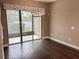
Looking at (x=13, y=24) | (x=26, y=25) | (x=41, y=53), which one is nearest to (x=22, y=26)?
(x=26, y=25)

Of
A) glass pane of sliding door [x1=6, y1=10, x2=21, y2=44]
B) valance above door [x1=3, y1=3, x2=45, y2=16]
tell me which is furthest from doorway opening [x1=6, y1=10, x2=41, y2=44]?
valance above door [x1=3, y1=3, x2=45, y2=16]

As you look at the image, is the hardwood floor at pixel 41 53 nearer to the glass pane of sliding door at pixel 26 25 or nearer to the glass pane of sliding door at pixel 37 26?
the glass pane of sliding door at pixel 26 25

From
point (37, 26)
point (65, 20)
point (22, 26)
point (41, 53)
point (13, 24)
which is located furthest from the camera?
point (37, 26)

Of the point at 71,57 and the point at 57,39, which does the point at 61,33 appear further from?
the point at 71,57

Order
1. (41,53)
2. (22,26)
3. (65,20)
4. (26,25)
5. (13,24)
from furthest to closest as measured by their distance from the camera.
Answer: (26,25)
(22,26)
(13,24)
(65,20)
(41,53)

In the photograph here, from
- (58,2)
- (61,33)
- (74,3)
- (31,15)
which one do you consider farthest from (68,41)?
(31,15)

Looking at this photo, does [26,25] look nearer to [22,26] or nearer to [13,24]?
[22,26]

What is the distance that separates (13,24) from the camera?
4.82 m

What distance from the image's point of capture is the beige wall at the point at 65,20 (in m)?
4.01

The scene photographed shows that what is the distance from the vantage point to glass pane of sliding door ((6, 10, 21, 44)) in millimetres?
4578

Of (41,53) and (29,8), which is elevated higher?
(29,8)

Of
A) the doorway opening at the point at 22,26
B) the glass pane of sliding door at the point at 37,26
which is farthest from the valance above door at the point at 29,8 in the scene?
the glass pane of sliding door at the point at 37,26

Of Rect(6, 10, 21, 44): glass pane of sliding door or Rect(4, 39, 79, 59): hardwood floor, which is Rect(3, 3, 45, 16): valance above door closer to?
Rect(6, 10, 21, 44): glass pane of sliding door

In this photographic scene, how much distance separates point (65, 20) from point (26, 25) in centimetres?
244
